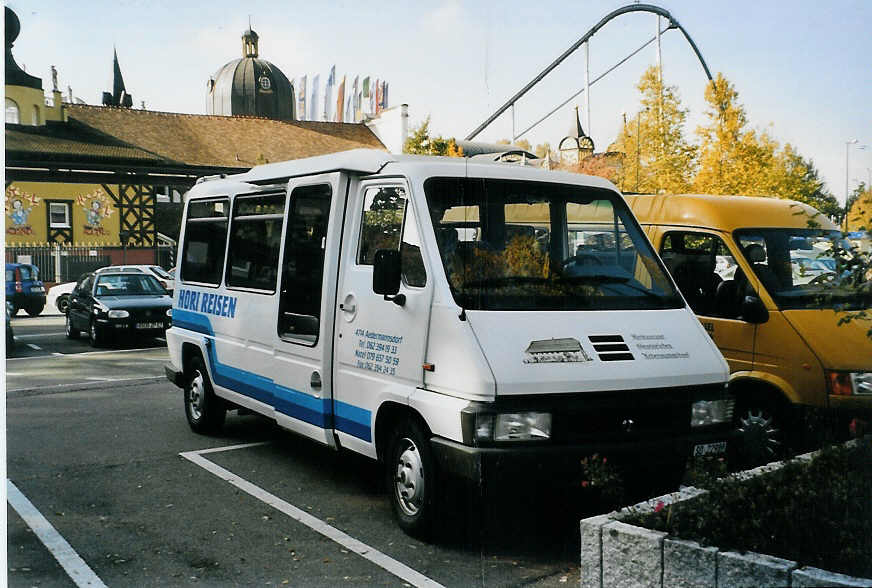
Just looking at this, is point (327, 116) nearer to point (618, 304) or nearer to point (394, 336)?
point (394, 336)

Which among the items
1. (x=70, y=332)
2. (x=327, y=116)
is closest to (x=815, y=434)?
(x=327, y=116)

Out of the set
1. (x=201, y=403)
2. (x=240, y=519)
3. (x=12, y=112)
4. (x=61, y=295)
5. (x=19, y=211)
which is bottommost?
(x=240, y=519)

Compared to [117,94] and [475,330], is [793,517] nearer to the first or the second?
[475,330]

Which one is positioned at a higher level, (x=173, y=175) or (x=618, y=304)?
(x=173, y=175)

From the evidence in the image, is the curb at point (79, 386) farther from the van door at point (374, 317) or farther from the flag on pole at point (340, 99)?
the van door at point (374, 317)

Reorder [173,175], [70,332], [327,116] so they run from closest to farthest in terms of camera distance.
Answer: [327,116] < [173,175] < [70,332]

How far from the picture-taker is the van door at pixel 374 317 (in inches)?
209

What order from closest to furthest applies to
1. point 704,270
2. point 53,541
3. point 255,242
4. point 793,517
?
point 793,517, point 53,541, point 704,270, point 255,242

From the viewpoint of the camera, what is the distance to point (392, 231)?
5.66 m

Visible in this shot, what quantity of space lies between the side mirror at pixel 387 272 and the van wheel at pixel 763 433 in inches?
104

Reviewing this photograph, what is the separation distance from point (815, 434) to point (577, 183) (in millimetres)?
2154

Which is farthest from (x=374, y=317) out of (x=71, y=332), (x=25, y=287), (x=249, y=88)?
(x=71, y=332)

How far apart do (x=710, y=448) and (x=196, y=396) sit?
5.16 meters

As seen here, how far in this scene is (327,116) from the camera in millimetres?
7121
